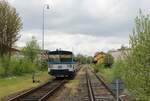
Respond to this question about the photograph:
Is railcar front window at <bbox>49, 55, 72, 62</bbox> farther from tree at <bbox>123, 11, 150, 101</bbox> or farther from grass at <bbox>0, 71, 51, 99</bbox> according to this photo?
tree at <bbox>123, 11, 150, 101</bbox>

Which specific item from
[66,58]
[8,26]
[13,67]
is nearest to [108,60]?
[8,26]

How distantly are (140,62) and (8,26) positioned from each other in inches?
2290

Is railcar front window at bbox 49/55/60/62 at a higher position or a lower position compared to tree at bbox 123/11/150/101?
higher

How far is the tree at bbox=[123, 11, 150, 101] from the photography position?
15.5m

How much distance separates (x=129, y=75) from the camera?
16.8 metres

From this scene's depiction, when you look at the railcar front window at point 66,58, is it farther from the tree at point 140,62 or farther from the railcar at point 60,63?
the tree at point 140,62

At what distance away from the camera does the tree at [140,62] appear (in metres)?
15.5

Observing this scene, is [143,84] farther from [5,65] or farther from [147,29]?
[5,65]

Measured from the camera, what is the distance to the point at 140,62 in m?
15.6

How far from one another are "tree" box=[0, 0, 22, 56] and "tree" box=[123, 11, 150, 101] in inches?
2147

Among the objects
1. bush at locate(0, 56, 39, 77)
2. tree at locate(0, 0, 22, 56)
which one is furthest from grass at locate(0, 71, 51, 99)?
tree at locate(0, 0, 22, 56)

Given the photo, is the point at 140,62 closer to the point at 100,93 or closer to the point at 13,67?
the point at 100,93

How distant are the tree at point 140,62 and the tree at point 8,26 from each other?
5453cm

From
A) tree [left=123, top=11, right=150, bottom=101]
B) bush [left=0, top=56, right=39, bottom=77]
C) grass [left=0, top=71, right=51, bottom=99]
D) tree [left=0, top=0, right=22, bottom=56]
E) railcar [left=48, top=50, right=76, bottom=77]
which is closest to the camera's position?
tree [left=123, top=11, right=150, bottom=101]
